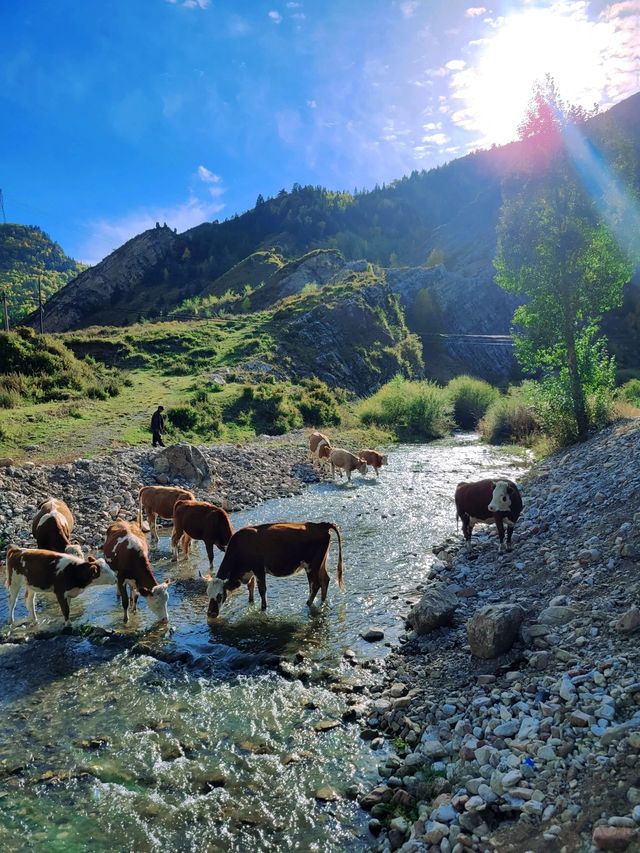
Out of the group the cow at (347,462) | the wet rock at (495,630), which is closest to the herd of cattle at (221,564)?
the wet rock at (495,630)

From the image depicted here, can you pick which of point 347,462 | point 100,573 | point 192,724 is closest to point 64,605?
point 100,573

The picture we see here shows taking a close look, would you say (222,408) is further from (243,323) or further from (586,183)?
(243,323)

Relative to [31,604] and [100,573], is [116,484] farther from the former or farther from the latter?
[100,573]

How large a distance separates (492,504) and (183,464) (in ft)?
→ 47.0

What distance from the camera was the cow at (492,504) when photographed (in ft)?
42.1

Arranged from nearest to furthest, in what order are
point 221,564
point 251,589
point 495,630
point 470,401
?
point 495,630, point 221,564, point 251,589, point 470,401

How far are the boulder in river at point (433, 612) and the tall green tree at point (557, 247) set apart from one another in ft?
48.3

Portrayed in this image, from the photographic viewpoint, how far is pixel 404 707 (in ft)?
24.6

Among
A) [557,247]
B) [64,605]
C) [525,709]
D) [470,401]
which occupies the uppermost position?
[557,247]

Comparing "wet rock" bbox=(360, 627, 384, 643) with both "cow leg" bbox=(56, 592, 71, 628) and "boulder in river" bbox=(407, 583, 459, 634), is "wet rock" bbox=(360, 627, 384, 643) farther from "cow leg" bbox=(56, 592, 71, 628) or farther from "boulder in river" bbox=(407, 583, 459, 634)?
"cow leg" bbox=(56, 592, 71, 628)

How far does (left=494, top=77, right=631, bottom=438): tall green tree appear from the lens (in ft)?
70.1

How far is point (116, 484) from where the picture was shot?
2062cm

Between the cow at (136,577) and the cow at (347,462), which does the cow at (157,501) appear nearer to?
the cow at (136,577)

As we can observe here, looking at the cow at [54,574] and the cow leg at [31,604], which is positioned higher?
the cow at [54,574]
